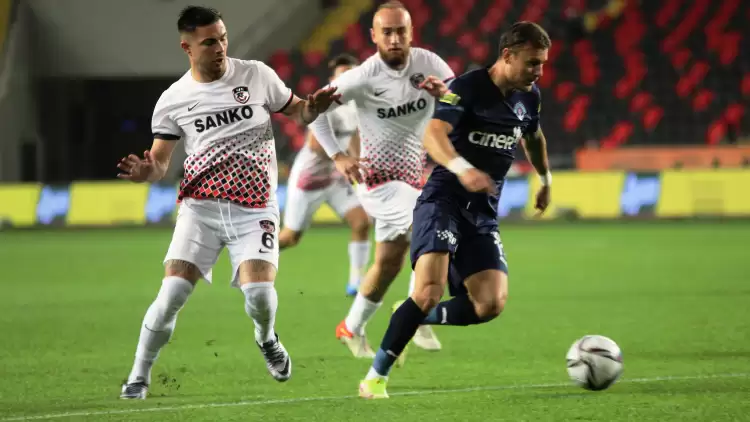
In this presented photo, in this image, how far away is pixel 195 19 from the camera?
6.27 m

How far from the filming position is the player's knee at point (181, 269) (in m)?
6.31

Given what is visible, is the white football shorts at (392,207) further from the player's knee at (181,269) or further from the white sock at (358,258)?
the white sock at (358,258)

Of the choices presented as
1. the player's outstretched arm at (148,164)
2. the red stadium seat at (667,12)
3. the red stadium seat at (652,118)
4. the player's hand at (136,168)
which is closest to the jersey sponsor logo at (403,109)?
the player's outstretched arm at (148,164)

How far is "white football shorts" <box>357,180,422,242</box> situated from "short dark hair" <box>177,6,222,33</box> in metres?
2.15

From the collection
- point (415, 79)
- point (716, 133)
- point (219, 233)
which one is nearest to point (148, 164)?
point (219, 233)

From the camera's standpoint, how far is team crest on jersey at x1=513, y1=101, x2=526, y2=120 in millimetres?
6503

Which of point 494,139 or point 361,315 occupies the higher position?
point 494,139

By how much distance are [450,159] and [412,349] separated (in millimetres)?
2680

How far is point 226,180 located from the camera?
21.2 ft

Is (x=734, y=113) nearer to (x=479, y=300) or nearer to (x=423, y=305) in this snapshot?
(x=479, y=300)

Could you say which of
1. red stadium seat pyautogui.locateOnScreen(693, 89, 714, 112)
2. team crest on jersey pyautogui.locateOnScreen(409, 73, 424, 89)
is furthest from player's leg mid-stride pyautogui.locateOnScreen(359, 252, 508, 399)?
red stadium seat pyautogui.locateOnScreen(693, 89, 714, 112)

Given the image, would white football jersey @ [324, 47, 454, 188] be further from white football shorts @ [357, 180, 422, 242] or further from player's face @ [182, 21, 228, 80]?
player's face @ [182, 21, 228, 80]

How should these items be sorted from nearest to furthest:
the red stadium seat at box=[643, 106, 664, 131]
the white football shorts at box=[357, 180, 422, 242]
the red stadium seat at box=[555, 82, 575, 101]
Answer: the white football shorts at box=[357, 180, 422, 242], the red stadium seat at box=[643, 106, 664, 131], the red stadium seat at box=[555, 82, 575, 101]

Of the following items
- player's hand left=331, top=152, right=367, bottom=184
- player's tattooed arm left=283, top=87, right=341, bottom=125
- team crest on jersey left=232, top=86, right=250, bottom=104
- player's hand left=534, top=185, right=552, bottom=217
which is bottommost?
player's hand left=534, top=185, right=552, bottom=217
